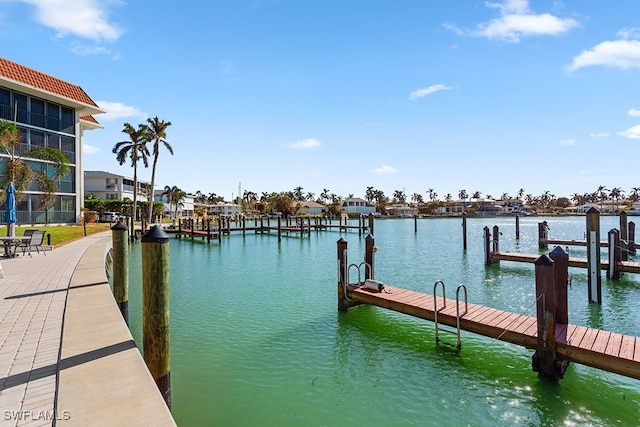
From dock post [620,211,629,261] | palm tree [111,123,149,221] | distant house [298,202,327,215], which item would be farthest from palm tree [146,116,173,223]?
distant house [298,202,327,215]

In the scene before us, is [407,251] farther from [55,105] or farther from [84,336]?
[55,105]

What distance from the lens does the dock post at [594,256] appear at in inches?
515

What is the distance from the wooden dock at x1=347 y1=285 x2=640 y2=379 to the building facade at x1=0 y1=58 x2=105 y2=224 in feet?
96.3

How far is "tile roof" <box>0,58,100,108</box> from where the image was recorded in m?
30.1

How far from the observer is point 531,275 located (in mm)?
18938

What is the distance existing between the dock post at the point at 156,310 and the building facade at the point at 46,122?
93.6ft

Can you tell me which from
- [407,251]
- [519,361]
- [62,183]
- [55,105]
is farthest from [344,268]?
[55,105]

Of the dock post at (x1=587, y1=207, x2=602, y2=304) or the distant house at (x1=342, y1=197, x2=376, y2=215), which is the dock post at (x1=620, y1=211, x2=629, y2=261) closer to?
the dock post at (x1=587, y1=207, x2=602, y2=304)

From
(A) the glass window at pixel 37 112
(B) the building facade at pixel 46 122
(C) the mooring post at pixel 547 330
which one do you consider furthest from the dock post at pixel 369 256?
(A) the glass window at pixel 37 112

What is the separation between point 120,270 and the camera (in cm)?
1023

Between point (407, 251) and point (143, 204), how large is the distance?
153 feet

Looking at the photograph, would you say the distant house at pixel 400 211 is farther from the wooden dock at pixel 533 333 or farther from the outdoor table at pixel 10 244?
the wooden dock at pixel 533 333

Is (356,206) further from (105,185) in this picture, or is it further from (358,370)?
(358,370)

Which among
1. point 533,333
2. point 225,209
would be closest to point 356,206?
point 225,209
